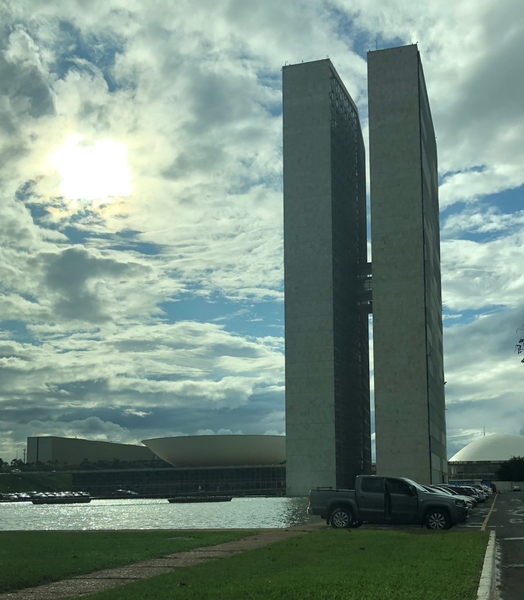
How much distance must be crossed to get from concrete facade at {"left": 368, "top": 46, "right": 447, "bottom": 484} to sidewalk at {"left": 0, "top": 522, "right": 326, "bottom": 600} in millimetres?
95879

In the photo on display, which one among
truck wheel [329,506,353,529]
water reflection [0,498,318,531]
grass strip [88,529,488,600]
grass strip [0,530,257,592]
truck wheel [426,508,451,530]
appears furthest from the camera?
water reflection [0,498,318,531]

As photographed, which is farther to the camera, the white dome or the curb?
the white dome

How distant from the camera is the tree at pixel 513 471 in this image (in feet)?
529

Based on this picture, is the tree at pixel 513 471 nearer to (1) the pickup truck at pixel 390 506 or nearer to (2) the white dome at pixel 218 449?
(2) the white dome at pixel 218 449

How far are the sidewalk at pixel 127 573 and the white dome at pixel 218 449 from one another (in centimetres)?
14747

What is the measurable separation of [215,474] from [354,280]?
5567cm

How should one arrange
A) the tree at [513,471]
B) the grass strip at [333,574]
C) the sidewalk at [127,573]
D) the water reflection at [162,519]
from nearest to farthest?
the grass strip at [333,574], the sidewalk at [127,573], the water reflection at [162,519], the tree at [513,471]

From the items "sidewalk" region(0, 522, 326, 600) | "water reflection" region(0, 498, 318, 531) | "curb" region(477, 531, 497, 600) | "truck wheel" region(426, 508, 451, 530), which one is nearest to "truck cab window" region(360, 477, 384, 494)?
"truck wheel" region(426, 508, 451, 530)

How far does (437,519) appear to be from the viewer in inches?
1160

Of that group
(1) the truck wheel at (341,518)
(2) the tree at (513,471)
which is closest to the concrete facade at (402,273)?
(2) the tree at (513,471)

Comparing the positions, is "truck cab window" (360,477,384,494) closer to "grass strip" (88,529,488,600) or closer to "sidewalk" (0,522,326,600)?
"sidewalk" (0,522,326,600)

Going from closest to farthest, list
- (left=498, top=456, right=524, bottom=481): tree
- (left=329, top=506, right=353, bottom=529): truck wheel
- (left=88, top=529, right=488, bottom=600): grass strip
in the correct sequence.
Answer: (left=88, top=529, right=488, bottom=600): grass strip
(left=329, top=506, right=353, bottom=529): truck wheel
(left=498, top=456, right=524, bottom=481): tree

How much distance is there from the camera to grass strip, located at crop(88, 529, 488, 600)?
1289cm

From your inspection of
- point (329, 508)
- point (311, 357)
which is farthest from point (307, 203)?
point (329, 508)
